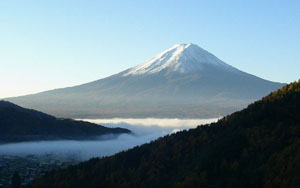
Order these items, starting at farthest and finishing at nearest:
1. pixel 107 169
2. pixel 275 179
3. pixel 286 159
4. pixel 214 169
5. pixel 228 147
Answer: pixel 107 169 → pixel 228 147 → pixel 214 169 → pixel 286 159 → pixel 275 179

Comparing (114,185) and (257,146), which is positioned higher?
(257,146)

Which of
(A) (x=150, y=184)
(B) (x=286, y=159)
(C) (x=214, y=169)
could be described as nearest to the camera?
(B) (x=286, y=159)

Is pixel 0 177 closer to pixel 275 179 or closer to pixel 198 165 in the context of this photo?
pixel 198 165

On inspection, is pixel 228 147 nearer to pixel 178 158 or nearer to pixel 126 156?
pixel 178 158

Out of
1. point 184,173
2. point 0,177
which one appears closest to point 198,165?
point 184,173

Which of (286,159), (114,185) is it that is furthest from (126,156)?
(286,159)

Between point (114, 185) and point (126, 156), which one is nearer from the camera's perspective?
point (114, 185)
